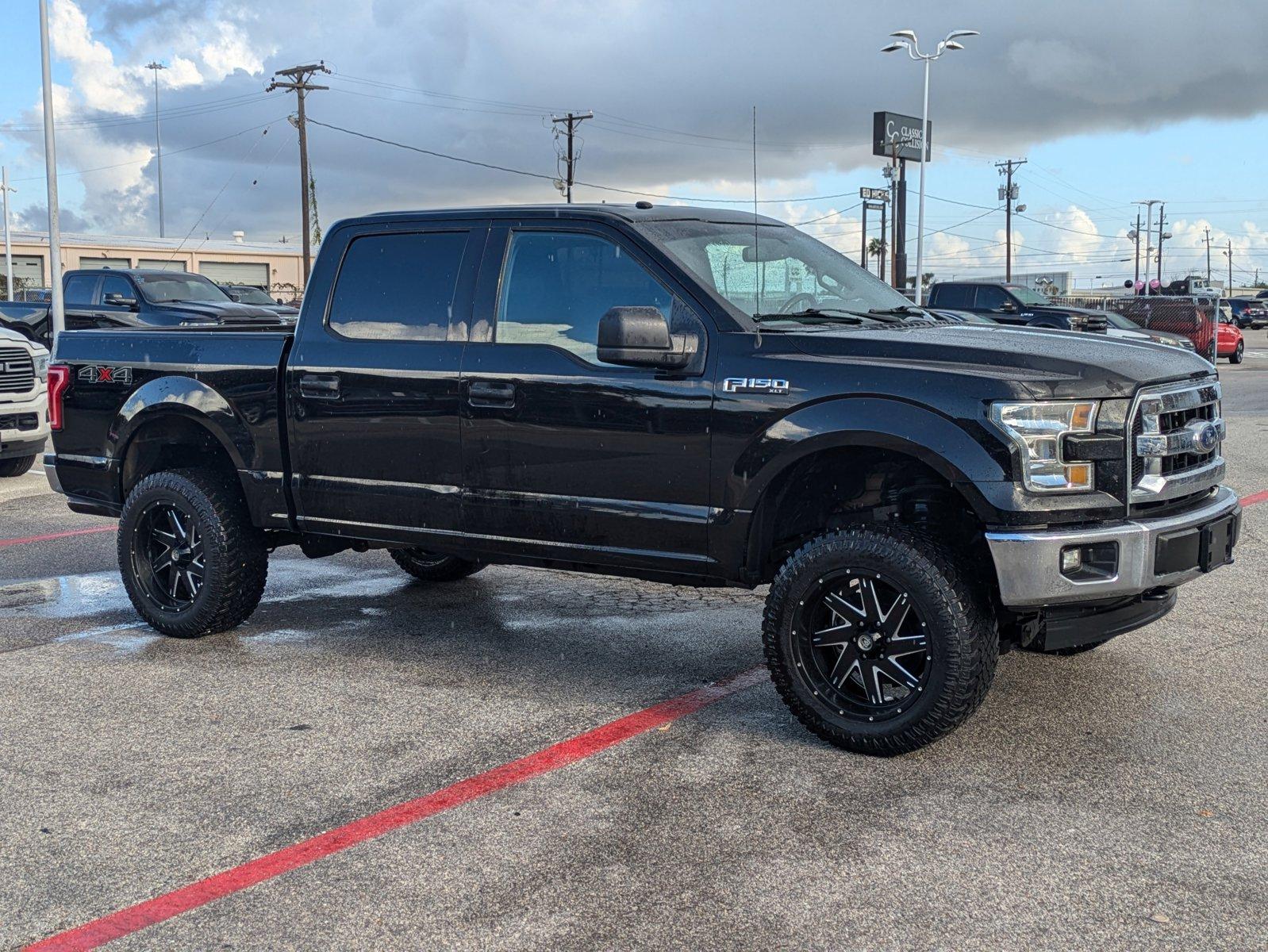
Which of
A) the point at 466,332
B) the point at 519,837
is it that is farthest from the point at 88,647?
the point at 519,837

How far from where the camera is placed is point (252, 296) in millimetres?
24375

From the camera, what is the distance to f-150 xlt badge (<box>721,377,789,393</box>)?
184 inches

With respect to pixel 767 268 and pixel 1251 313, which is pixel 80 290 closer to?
pixel 767 268

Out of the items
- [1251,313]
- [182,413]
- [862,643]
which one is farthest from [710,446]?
[1251,313]

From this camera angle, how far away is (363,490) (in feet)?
18.7

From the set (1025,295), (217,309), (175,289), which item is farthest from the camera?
(1025,295)

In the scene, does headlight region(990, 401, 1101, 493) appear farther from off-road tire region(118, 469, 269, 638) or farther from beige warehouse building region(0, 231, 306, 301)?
beige warehouse building region(0, 231, 306, 301)

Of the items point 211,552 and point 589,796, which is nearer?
point 589,796

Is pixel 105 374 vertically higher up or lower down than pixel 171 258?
lower down

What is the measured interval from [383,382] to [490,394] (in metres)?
0.58

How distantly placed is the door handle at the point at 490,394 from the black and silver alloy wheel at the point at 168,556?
5.68ft

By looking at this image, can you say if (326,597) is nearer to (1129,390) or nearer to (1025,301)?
(1129,390)

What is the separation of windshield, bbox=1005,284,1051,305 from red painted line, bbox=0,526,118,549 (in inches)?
738

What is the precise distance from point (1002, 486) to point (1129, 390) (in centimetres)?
55
